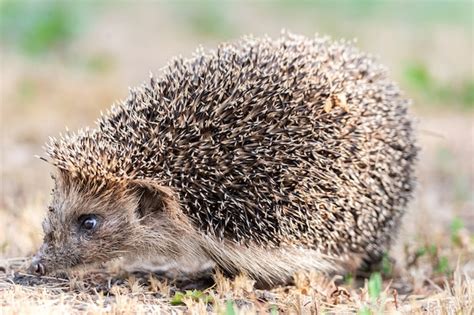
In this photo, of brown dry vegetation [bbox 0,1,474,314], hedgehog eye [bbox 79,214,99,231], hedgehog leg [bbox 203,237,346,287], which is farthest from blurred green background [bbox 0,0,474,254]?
hedgehog leg [bbox 203,237,346,287]

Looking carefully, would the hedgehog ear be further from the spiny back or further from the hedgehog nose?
the hedgehog nose

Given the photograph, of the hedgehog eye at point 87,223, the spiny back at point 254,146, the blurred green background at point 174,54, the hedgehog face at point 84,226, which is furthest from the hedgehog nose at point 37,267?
the blurred green background at point 174,54

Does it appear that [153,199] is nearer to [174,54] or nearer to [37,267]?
[37,267]

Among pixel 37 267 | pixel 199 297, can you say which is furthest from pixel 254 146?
pixel 37 267

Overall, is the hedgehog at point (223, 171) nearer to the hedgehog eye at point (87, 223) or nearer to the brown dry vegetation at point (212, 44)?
the hedgehog eye at point (87, 223)

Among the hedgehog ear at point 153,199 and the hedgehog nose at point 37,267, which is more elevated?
the hedgehog ear at point 153,199

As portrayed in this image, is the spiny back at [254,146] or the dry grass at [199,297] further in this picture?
the spiny back at [254,146]

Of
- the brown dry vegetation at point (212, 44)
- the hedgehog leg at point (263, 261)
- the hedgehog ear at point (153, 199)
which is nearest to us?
the brown dry vegetation at point (212, 44)
